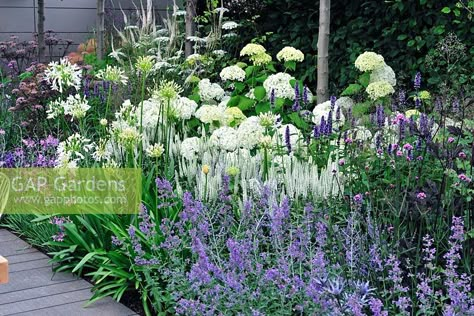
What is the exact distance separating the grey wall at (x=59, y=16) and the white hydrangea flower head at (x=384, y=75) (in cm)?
582

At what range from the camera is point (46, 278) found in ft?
14.0

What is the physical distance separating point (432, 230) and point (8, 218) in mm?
3265

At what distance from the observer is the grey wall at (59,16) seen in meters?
10.9

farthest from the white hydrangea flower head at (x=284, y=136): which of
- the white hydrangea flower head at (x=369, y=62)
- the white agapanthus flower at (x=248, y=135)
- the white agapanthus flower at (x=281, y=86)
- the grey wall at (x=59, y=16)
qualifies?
the grey wall at (x=59, y=16)


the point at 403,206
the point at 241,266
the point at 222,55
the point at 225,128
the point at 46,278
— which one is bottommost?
the point at 46,278

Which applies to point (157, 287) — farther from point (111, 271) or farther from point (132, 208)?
point (132, 208)

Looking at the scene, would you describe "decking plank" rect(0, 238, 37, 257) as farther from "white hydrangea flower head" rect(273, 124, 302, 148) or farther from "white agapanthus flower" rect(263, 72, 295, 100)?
"white agapanthus flower" rect(263, 72, 295, 100)

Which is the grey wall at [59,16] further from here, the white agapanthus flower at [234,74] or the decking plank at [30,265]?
the decking plank at [30,265]

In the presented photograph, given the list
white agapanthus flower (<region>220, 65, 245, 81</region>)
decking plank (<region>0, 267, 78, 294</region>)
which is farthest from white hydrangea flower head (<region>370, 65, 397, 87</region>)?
decking plank (<region>0, 267, 78, 294</region>)

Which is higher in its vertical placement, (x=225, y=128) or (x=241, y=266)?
(x=225, y=128)

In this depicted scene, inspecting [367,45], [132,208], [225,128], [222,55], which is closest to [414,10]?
[367,45]

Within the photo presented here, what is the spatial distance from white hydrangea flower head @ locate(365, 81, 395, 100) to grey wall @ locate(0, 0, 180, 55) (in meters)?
6.22

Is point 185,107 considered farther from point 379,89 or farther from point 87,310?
point 87,310

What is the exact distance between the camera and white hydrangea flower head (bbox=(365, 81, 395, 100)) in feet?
18.3
